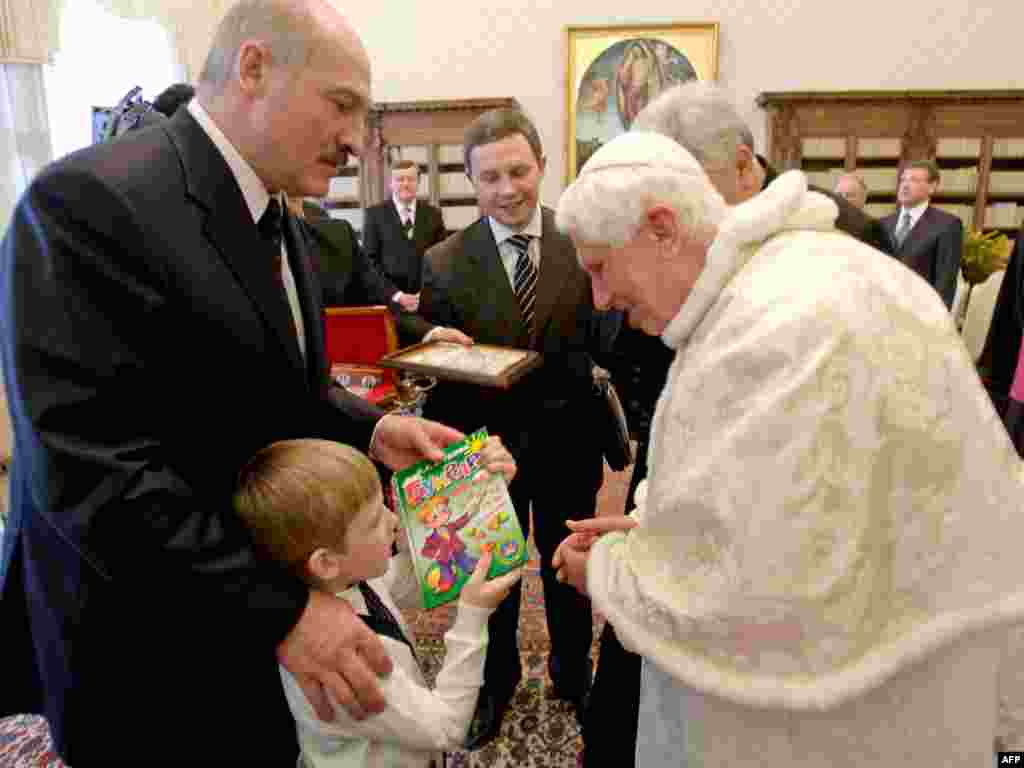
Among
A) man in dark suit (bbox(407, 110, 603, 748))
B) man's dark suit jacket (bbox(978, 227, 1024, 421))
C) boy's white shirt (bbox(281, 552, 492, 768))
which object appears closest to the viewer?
boy's white shirt (bbox(281, 552, 492, 768))

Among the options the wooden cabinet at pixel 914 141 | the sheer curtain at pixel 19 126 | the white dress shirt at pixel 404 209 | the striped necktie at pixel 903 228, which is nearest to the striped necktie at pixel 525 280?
the white dress shirt at pixel 404 209

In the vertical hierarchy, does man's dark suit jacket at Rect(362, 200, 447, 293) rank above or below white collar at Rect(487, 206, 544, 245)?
below

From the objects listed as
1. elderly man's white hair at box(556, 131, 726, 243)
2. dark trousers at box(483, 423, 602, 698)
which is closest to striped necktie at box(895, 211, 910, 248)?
dark trousers at box(483, 423, 602, 698)

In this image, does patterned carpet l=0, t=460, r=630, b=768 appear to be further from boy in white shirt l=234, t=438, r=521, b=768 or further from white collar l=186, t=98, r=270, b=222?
white collar l=186, t=98, r=270, b=222

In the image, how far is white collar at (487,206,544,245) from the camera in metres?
2.34

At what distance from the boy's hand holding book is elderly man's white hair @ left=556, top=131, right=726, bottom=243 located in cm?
64

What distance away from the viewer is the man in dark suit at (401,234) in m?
5.65

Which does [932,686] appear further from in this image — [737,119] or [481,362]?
[737,119]

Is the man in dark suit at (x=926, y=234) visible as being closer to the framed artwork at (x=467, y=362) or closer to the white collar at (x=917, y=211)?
the white collar at (x=917, y=211)

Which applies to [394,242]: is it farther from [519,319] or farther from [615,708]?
[615,708]

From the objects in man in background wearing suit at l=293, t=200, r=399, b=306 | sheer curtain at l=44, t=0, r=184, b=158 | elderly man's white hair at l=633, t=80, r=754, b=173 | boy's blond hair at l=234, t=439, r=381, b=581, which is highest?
sheer curtain at l=44, t=0, r=184, b=158

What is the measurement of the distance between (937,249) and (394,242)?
4187 millimetres

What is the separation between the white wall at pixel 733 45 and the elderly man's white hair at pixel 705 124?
6205 millimetres

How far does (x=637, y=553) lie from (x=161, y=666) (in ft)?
2.76
